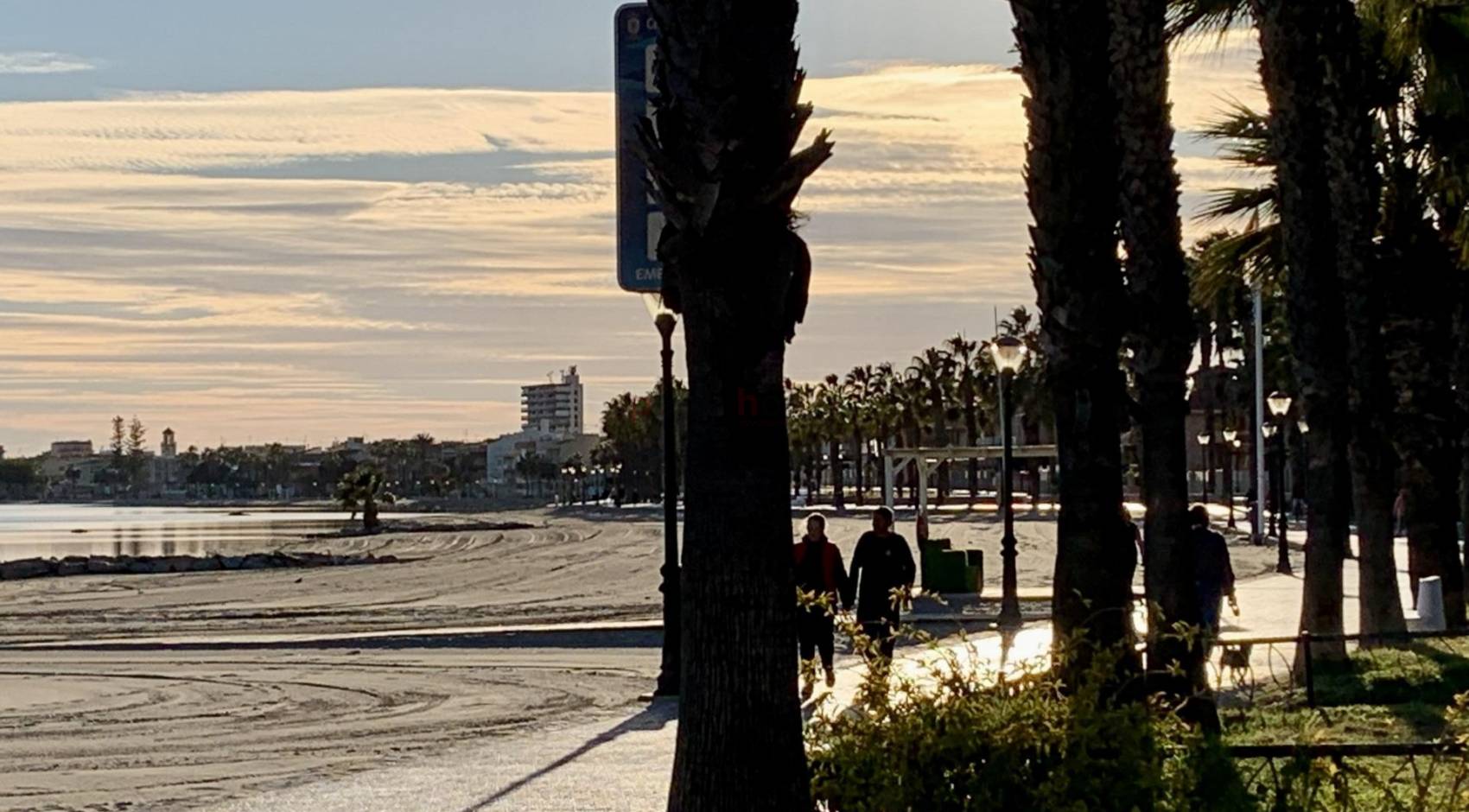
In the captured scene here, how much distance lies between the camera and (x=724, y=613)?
8164 millimetres

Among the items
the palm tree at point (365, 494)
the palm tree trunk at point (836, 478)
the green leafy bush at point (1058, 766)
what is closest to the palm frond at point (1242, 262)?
the green leafy bush at point (1058, 766)

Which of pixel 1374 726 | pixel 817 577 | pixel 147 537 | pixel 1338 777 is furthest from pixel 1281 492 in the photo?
pixel 147 537

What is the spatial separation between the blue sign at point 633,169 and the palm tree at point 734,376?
4.41 metres

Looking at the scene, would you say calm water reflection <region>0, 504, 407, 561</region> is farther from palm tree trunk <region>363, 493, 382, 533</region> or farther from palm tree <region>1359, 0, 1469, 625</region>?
palm tree <region>1359, 0, 1469, 625</region>

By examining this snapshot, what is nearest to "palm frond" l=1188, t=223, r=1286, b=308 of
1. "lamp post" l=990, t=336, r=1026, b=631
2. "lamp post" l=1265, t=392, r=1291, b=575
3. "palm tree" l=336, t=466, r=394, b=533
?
"lamp post" l=990, t=336, r=1026, b=631

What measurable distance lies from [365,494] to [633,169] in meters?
104

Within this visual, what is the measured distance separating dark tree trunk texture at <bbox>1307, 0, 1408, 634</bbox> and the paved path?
5284mm

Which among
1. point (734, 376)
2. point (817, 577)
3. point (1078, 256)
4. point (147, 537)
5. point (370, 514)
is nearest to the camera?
point (734, 376)

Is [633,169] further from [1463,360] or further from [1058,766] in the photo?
[1463,360]

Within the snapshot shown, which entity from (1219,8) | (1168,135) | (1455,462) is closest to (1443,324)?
(1455,462)

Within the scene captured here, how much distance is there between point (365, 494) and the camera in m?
115

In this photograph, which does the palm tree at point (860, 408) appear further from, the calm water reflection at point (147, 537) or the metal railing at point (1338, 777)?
the metal railing at point (1338, 777)

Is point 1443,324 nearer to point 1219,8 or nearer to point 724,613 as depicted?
point 1219,8

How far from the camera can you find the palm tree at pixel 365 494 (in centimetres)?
11231
